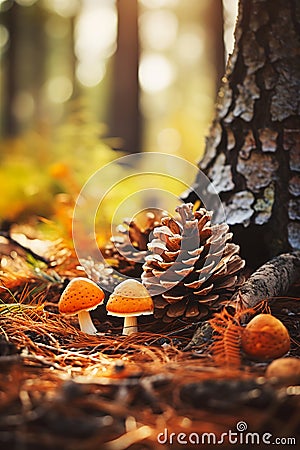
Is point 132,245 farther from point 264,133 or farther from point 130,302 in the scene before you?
point 264,133

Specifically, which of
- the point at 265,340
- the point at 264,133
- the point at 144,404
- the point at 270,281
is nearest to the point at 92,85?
the point at 264,133

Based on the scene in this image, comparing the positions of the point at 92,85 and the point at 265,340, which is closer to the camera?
the point at 265,340

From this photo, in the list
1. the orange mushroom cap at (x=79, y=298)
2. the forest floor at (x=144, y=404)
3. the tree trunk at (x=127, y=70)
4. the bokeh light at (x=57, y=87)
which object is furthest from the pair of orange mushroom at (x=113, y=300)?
the bokeh light at (x=57, y=87)

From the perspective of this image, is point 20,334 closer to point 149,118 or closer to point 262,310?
point 262,310

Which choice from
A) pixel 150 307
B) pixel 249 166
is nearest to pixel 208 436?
pixel 150 307

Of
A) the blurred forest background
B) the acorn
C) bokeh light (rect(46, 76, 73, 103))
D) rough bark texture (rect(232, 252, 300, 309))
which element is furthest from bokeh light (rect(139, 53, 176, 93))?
the acorn

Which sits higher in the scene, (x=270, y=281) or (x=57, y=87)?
(x=57, y=87)
